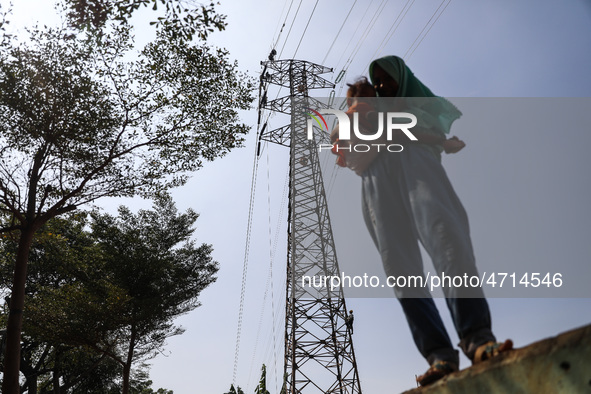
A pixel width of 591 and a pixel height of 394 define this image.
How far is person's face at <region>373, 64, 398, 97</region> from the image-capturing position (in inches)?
87.4

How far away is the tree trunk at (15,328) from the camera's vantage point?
7672 millimetres

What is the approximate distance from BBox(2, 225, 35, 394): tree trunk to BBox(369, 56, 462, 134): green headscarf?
832 centimetres

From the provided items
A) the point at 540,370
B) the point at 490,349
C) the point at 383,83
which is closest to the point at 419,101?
the point at 383,83

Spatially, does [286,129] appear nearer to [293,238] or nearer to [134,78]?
[293,238]

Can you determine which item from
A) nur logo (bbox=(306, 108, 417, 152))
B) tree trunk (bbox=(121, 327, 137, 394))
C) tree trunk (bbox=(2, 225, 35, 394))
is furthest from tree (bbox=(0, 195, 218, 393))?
nur logo (bbox=(306, 108, 417, 152))

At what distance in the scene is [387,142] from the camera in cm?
211

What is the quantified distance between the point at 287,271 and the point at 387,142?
58.9ft

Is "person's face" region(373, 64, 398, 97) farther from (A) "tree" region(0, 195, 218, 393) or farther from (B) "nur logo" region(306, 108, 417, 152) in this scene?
(A) "tree" region(0, 195, 218, 393)

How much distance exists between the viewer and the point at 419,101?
217 centimetres

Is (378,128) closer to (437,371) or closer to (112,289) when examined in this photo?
(437,371)

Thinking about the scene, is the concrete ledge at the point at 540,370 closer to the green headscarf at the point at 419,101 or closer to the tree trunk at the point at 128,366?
the green headscarf at the point at 419,101

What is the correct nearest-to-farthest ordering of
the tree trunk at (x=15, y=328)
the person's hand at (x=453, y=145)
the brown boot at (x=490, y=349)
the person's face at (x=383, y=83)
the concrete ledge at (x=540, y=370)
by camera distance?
the concrete ledge at (x=540, y=370) < the brown boot at (x=490, y=349) < the person's hand at (x=453, y=145) < the person's face at (x=383, y=83) < the tree trunk at (x=15, y=328)

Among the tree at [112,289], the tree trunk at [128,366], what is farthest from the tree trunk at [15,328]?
the tree trunk at [128,366]

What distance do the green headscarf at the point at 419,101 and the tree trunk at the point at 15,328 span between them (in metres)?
8.32
